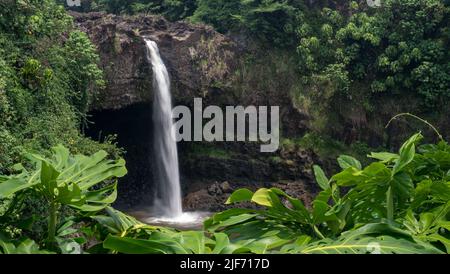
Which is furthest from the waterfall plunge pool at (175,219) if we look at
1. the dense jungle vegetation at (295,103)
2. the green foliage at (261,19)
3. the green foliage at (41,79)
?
the green foliage at (261,19)

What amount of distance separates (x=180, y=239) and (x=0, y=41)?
23.8 ft

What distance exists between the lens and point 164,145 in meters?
13.9

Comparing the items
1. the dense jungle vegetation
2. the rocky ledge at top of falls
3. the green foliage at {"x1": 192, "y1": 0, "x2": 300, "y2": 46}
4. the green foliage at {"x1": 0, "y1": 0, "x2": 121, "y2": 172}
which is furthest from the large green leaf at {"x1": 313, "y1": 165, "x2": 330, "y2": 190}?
the green foliage at {"x1": 192, "y1": 0, "x2": 300, "y2": 46}

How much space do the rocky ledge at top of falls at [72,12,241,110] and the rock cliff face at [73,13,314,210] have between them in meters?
0.03

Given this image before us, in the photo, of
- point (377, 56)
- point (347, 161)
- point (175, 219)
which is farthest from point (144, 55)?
point (347, 161)

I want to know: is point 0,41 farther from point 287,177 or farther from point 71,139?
point 287,177

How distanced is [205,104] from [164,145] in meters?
1.65

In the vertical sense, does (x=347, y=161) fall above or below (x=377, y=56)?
below

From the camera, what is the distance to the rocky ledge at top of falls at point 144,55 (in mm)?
12406

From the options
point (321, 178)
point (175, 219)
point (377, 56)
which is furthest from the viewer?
point (377, 56)

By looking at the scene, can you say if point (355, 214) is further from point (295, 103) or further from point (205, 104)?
point (295, 103)

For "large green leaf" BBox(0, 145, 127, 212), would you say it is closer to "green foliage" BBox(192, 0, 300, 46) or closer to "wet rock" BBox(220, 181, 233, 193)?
"wet rock" BBox(220, 181, 233, 193)

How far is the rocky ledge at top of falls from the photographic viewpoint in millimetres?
12406
